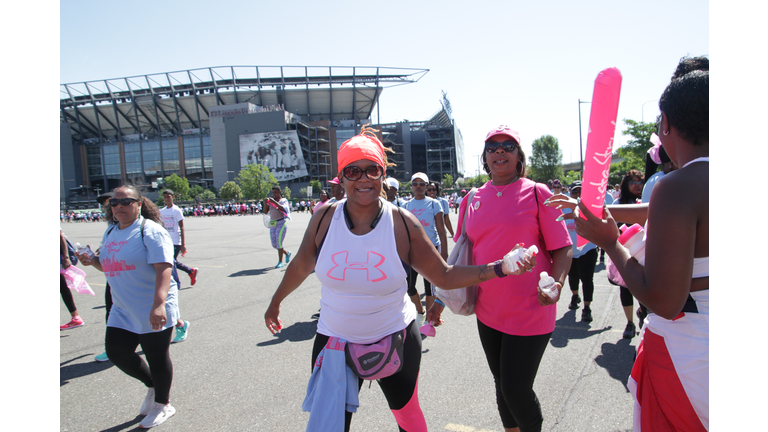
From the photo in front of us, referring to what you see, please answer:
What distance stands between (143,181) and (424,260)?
99.6 metres

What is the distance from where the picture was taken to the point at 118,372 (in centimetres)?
416

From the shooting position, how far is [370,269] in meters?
2.13

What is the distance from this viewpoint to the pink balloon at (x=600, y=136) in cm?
159

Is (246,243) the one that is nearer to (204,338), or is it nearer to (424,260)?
(204,338)

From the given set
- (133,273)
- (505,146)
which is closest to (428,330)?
(505,146)

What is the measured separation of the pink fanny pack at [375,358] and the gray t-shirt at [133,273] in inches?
74.6

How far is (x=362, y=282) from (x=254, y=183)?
70922 millimetres

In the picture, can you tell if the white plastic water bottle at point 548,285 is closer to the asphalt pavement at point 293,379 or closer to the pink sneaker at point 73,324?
the asphalt pavement at point 293,379

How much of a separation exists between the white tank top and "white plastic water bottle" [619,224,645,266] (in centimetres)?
107

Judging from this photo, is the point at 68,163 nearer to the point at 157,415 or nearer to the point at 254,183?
the point at 254,183

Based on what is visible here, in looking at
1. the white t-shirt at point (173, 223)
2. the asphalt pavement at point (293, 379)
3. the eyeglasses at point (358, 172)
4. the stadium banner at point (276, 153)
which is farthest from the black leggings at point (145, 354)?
the stadium banner at point (276, 153)

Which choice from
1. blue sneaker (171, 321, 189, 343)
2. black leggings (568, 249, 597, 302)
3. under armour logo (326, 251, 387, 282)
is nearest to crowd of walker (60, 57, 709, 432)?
under armour logo (326, 251, 387, 282)

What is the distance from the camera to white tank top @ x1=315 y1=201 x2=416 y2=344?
2.14m

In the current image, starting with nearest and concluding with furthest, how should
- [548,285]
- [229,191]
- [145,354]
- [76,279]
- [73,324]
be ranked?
[548,285]
[145,354]
[76,279]
[73,324]
[229,191]
